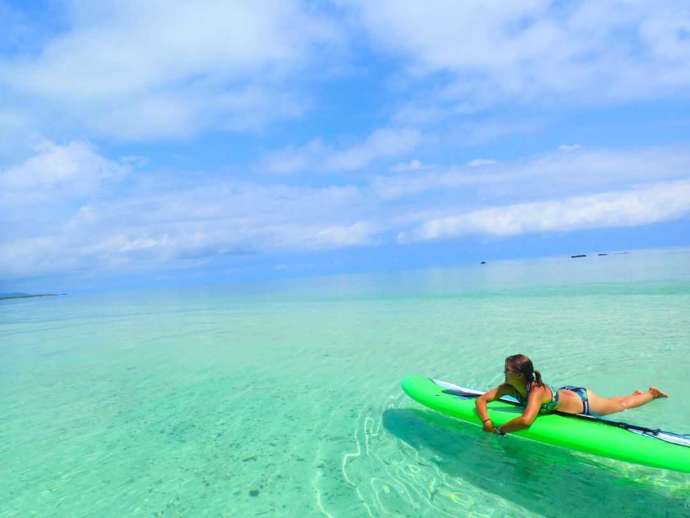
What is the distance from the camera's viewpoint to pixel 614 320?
17.0 m

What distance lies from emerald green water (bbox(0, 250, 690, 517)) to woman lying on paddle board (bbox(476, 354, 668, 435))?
59 centimetres

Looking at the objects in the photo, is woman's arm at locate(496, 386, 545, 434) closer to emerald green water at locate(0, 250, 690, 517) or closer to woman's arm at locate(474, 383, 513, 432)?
woman's arm at locate(474, 383, 513, 432)

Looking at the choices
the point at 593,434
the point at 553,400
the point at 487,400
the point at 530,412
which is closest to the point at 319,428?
the point at 487,400

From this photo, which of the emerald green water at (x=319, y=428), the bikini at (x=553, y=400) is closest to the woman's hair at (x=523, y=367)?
the bikini at (x=553, y=400)

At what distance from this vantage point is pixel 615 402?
677 cm

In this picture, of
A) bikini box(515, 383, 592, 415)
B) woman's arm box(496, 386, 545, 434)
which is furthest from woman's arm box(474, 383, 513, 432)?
woman's arm box(496, 386, 545, 434)

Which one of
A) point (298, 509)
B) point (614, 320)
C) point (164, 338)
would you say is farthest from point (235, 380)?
point (614, 320)

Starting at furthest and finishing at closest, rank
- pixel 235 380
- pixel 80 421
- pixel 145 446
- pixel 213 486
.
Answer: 1. pixel 235 380
2. pixel 80 421
3. pixel 145 446
4. pixel 213 486

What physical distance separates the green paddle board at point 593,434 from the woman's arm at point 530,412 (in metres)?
0.12

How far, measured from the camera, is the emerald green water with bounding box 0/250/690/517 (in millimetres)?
5344

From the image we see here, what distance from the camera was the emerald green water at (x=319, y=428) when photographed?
5344mm

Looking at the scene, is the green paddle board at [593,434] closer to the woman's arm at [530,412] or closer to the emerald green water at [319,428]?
the woman's arm at [530,412]

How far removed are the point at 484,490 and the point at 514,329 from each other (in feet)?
40.2

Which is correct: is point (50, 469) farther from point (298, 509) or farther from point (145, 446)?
point (298, 509)
